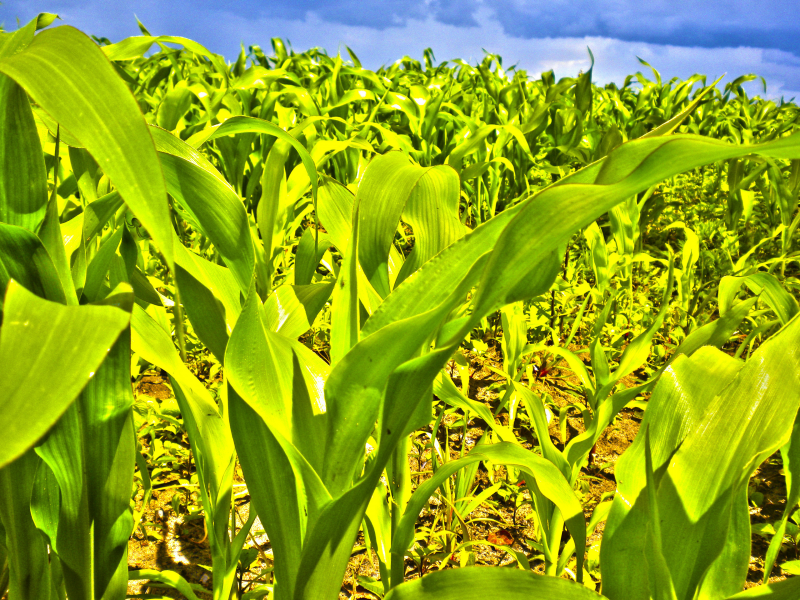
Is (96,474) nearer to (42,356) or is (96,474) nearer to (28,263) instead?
(28,263)

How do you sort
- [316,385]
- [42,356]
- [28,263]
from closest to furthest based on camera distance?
[42,356] → [28,263] → [316,385]

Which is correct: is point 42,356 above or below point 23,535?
above

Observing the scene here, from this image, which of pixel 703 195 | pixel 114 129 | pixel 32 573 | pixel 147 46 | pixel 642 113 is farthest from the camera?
pixel 642 113

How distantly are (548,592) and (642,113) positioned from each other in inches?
162

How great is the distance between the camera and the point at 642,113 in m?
4.13

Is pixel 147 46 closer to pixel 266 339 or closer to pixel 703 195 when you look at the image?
pixel 266 339

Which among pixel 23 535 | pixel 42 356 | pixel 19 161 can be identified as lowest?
pixel 23 535

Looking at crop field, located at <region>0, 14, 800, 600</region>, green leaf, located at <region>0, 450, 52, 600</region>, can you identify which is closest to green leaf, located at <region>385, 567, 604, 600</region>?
crop field, located at <region>0, 14, 800, 600</region>

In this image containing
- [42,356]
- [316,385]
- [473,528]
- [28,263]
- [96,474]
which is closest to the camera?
[42,356]

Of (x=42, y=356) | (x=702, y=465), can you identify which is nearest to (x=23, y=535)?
(x=42, y=356)

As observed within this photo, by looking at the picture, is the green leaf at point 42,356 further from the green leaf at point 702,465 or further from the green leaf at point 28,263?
the green leaf at point 702,465

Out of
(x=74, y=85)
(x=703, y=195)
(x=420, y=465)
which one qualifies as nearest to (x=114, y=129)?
(x=74, y=85)

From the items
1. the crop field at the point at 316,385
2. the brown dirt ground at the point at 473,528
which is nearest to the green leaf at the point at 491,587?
the crop field at the point at 316,385

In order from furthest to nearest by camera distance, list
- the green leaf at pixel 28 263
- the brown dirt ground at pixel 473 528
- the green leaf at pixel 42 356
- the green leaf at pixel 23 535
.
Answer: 1. the brown dirt ground at pixel 473 528
2. the green leaf at pixel 23 535
3. the green leaf at pixel 28 263
4. the green leaf at pixel 42 356
